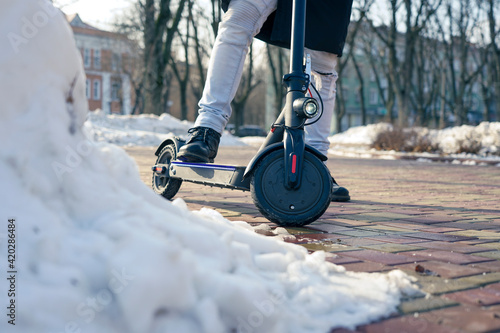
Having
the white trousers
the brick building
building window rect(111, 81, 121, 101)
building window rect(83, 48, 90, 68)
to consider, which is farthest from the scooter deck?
building window rect(83, 48, 90, 68)

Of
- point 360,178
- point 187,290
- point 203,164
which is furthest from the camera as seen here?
point 360,178

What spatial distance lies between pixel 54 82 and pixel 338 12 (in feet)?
7.50

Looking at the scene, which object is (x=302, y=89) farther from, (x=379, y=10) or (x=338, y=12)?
(x=379, y=10)

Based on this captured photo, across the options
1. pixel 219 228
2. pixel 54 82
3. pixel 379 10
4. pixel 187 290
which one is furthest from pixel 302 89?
pixel 379 10

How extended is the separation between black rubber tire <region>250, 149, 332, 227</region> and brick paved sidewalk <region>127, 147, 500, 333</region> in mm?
84

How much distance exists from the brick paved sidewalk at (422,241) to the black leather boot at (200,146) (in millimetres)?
334

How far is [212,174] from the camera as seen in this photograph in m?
3.24

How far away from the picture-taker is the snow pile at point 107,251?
4.14ft

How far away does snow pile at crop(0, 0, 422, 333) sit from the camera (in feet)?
4.14

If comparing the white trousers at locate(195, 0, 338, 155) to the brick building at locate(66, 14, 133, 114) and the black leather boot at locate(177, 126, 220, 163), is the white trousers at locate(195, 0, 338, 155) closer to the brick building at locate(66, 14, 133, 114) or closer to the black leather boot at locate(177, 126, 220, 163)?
the black leather boot at locate(177, 126, 220, 163)

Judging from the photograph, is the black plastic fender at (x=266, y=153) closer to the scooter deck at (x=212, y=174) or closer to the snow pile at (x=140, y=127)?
the scooter deck at (x=212, y=174)

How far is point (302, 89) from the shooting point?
9.70ft

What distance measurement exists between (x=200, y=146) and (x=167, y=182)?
1.67 feet

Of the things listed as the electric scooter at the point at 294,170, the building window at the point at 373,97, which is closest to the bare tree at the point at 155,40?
the electric scooter at the point at 294,170
